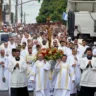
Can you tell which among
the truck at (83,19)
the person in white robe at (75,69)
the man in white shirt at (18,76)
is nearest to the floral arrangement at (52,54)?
the man in white shirt at (18,76)

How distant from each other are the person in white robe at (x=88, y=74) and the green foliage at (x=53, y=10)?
46.4m

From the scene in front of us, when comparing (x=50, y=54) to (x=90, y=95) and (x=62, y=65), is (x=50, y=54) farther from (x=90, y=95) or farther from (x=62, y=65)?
(x=90, y=95)

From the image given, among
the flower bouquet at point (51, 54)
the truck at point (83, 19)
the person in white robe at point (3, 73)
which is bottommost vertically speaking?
the person in white robe at point (3, 73)

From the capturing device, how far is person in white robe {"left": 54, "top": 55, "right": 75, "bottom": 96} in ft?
51.0

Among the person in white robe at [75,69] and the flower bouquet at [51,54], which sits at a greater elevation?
the flower bouquet at [51,54]

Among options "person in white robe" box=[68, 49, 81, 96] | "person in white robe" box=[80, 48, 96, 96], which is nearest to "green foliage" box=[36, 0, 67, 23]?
"person in white robe" box=[68, 49, 81, 96]

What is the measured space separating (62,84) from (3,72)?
343cm

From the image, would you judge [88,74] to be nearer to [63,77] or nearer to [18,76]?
[63,77]

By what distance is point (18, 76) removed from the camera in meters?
15.5

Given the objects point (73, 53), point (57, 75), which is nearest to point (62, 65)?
point (57, 75)

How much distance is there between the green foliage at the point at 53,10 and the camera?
6409 cm

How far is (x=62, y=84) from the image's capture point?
51.4 feet

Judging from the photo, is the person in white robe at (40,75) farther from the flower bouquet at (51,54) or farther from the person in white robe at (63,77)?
the person in white robe at (63,77)

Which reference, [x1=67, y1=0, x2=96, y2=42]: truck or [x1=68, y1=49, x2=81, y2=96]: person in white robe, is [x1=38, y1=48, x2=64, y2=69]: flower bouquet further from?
[x1=67, y1=0, x2=96, y2=42]: truck
